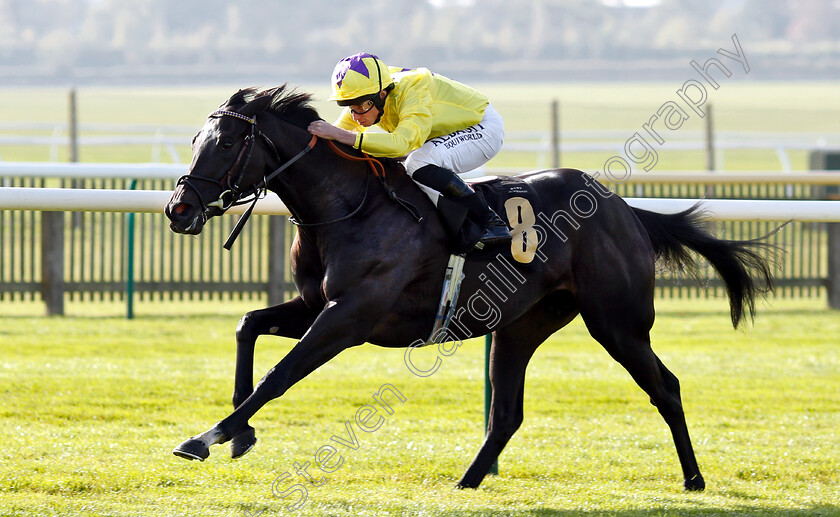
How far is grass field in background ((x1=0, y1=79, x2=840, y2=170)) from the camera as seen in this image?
30.0 metres

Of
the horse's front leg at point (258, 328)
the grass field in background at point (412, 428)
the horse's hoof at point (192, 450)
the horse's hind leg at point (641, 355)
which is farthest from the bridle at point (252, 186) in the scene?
the grass field in background at point (412, 428)

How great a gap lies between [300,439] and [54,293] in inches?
180

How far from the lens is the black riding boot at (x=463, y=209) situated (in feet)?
13.9

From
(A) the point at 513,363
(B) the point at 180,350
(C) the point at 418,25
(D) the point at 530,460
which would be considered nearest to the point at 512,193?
(A) the point at 513,363

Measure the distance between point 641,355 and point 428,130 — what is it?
1350 millimetres

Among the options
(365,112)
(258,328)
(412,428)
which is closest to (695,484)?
(412,428)

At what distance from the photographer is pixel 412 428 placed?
19.1 ft

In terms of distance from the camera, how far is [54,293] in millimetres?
9281

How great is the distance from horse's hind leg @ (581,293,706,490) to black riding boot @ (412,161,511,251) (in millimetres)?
566

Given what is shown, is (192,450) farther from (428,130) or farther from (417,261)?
(428,130)

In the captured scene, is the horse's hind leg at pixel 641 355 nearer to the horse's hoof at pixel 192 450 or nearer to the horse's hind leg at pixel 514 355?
the horse's hind leg at pixel 514 355

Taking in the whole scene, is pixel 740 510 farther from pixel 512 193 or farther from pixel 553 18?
pixel 553 18

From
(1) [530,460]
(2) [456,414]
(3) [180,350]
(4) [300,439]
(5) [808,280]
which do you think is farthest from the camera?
(5) [808,280]

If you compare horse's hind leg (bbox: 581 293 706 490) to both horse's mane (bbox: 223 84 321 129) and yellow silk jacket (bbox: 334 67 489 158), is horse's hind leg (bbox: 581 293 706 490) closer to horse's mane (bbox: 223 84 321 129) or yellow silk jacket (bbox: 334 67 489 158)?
yellow silk jacket (bbox: 334 67 489 158)
